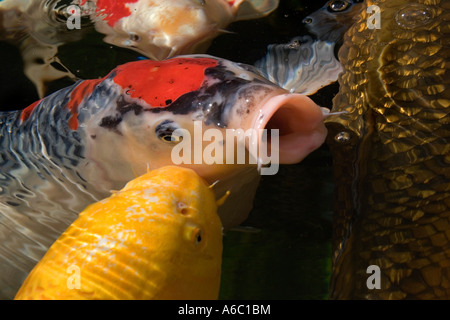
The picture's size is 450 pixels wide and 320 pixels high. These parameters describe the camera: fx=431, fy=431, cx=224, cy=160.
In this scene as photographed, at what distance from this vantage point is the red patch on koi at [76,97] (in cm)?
144

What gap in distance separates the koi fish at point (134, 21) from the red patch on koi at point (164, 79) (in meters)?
0.39

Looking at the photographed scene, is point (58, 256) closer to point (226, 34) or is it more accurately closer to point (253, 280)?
point (253, 280)

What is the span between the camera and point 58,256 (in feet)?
3.13

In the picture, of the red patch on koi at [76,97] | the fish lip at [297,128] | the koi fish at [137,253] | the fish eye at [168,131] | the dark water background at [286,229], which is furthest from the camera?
the dark water background at [286,229]

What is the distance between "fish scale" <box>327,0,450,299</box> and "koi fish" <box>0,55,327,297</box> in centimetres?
19

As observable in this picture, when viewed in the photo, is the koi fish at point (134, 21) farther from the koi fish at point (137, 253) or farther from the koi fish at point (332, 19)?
the koi fish at point (137, 253)

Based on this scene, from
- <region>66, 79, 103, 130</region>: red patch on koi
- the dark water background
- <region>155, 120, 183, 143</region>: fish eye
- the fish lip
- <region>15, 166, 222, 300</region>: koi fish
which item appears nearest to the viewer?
<region>15, 166, 222, 300</region>: koi fish

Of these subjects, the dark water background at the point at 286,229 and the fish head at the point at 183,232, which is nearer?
the fish head at the point at 183,232

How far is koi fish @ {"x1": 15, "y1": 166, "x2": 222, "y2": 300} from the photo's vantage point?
2.92 ft

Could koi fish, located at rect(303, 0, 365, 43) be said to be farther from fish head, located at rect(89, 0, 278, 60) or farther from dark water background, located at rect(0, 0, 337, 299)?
fish head, located at rect(89, 0, 278, 60)

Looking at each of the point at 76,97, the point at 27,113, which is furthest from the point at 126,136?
the point at 27,113

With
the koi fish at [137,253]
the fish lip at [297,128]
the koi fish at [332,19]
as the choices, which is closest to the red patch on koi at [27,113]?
the koi fish at [137,253]

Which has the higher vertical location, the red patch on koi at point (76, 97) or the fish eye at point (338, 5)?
the fish eye at point (338, 5)

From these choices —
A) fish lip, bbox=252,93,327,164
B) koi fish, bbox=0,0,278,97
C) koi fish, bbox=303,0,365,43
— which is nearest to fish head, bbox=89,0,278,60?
koi fish, bbox=0,0,278,97
